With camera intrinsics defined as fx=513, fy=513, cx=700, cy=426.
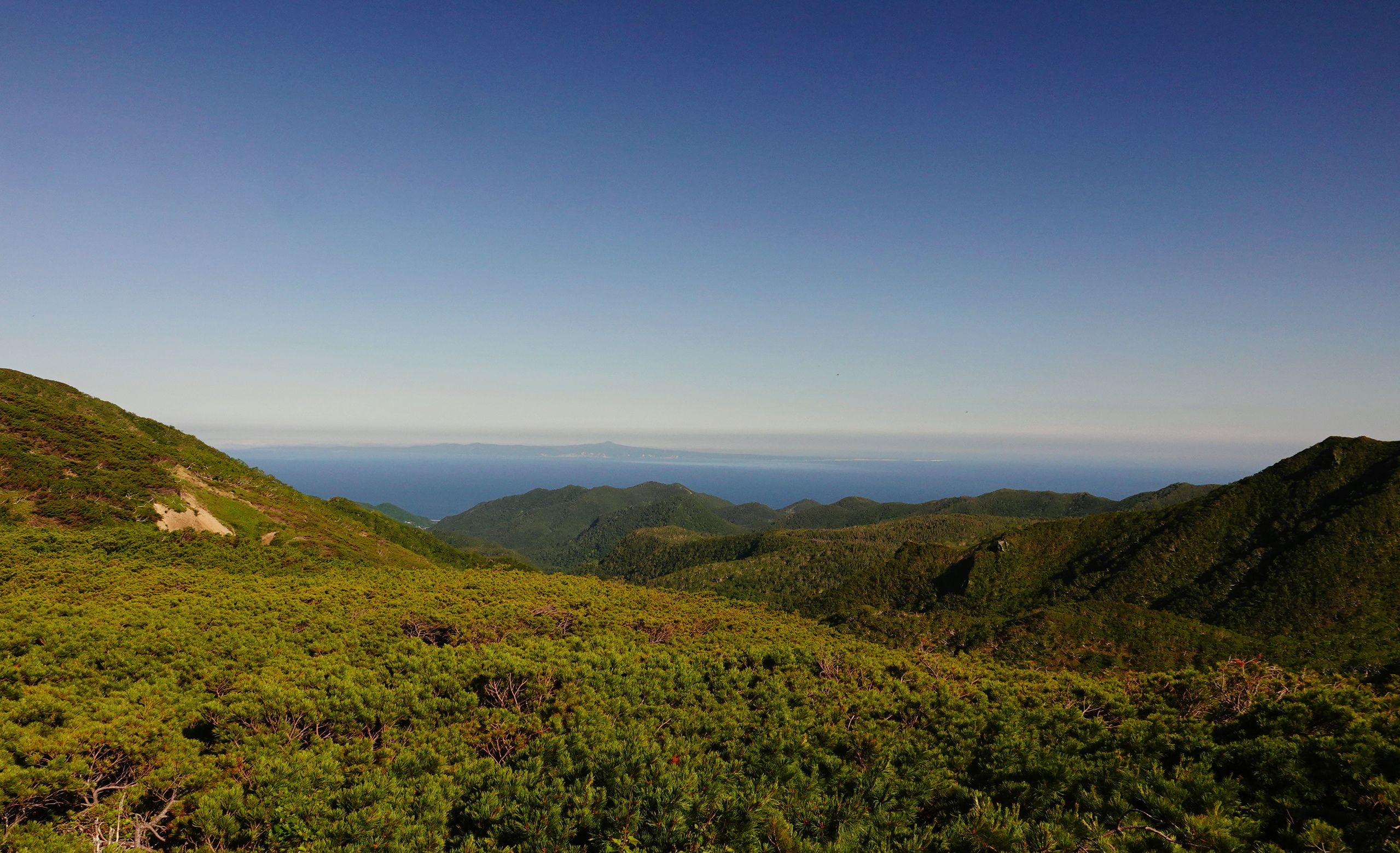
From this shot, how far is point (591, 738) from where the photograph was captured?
13.4m

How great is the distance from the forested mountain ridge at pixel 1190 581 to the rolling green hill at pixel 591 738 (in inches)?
2209

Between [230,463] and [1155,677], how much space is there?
9815 cm

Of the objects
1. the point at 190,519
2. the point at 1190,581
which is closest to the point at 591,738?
the point at 190,519

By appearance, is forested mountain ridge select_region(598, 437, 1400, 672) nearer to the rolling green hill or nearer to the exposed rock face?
the rolling green hill

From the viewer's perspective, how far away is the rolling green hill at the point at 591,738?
9.75 meters

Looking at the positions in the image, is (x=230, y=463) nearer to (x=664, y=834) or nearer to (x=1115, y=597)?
(x=664, y=834)

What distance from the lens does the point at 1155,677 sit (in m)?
19.2

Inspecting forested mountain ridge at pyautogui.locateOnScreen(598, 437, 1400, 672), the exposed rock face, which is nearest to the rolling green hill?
the exposed rock face

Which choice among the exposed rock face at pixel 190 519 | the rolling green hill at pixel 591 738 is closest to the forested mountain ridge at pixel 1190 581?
the rolling green hill at pixel 591 738

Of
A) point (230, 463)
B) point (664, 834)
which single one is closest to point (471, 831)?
point (664, 834)

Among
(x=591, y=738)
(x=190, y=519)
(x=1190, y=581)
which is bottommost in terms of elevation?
(x=1190, y=581)

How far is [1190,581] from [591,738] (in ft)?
449

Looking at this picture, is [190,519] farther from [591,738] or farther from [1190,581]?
[1190,581]

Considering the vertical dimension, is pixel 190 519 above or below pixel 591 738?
below
